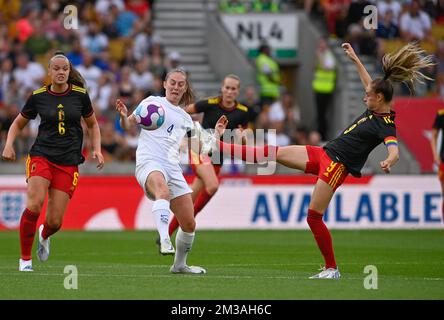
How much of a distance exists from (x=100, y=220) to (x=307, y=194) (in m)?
4.37

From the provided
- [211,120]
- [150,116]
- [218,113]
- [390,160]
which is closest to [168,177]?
[150,116]

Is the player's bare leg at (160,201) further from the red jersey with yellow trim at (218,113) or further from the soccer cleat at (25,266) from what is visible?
the red jersey with yellow trim at (218,113)

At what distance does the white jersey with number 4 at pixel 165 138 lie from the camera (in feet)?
40.3

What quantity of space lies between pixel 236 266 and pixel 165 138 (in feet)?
8.76

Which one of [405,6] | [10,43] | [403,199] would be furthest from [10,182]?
[405,6]

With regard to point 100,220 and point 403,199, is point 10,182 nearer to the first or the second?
point 100,220

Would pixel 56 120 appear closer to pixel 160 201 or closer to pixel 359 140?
pixel 160 201

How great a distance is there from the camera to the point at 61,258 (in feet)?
51.9

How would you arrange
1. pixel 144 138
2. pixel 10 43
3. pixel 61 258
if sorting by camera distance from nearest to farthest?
pixel 144 138 → pixel 61 258 → pixel 10 43

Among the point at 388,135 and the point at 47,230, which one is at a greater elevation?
the point at 388,135

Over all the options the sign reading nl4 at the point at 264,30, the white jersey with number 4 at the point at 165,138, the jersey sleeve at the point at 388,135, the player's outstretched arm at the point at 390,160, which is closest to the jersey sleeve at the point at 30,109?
the white jersey with number 4 at the point at 165,138

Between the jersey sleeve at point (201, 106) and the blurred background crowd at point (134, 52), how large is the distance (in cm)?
678

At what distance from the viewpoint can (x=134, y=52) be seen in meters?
27.0

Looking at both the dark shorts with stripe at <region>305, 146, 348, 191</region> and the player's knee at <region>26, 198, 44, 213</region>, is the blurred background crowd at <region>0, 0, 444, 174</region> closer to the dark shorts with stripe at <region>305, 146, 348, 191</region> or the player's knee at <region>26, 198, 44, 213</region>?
Answer: the player's knee at <region>26, 198, 44, 213</region>
